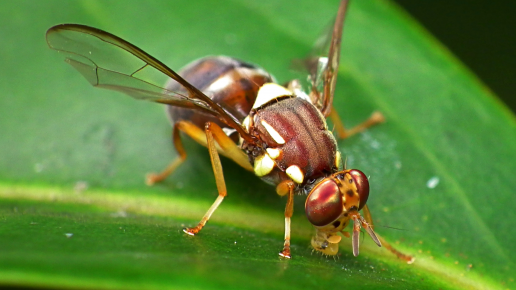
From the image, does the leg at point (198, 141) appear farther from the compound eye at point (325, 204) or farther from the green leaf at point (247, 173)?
the compound eye at point (325, 204)

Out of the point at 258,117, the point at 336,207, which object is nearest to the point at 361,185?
the point at 336,207

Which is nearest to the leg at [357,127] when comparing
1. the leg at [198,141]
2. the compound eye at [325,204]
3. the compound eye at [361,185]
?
the leg at [198,141]

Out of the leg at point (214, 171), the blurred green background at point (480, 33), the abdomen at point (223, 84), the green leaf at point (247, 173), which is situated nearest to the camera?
the green leaf at point (247, 173)

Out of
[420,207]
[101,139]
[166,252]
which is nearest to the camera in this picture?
[166,252]

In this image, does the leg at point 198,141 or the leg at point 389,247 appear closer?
the leg at point 389,247

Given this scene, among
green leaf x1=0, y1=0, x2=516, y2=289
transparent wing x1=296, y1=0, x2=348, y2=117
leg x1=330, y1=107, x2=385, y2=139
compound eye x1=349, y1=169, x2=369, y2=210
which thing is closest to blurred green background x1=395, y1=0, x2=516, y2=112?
green leaf x1=0, y1=0, x2=516, y2=289

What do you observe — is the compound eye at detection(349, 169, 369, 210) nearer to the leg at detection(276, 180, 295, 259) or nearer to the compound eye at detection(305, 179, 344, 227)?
the compound eye at detection(305, 179, 344, 227)

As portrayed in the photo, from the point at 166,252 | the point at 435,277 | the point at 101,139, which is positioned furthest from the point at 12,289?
the point at 435,277

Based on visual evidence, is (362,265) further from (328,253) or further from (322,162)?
(322,162)
